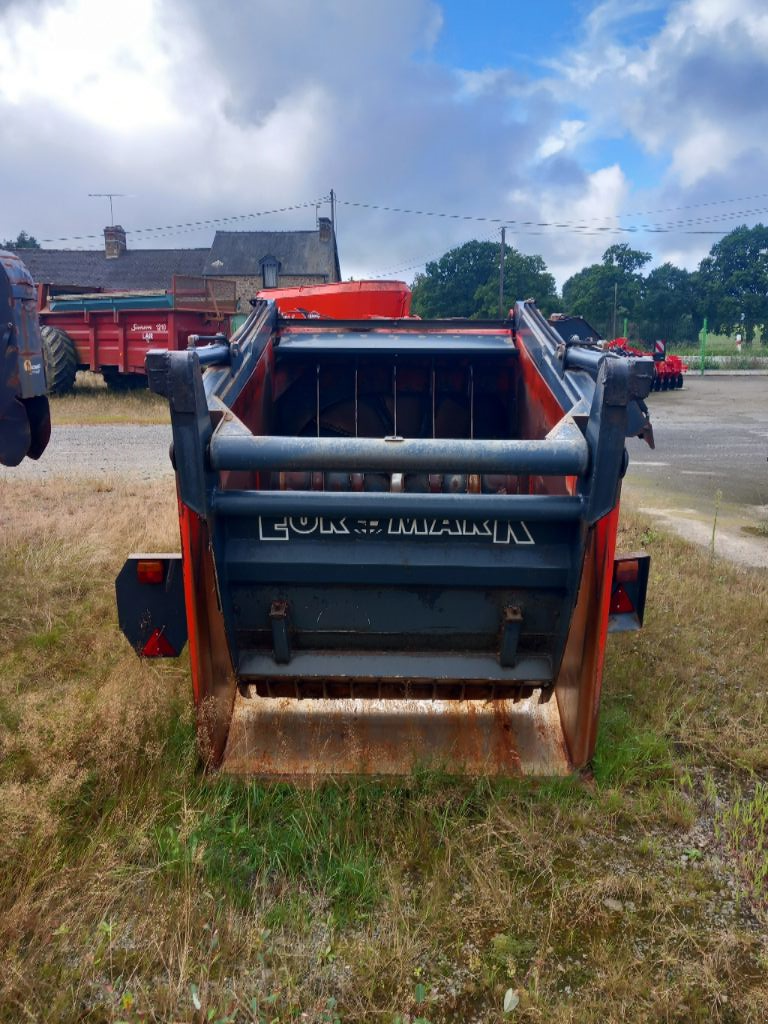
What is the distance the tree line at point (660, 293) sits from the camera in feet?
140

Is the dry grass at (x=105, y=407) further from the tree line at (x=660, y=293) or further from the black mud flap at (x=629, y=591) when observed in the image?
the tree line at (x=660, y=293)

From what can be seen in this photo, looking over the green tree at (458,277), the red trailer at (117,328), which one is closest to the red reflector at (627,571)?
the red trailer at (117,328)

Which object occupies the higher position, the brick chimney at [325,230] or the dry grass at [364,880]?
the brick chimney at [325,230]

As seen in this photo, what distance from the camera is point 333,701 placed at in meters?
2.99

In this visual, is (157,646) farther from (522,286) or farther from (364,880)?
(522,286)

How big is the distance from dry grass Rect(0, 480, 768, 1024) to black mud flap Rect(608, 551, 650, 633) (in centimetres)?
51

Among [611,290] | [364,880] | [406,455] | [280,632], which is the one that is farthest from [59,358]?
[611,290]

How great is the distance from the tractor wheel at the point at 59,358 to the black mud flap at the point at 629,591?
13.5 m

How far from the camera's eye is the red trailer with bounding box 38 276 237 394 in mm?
14180

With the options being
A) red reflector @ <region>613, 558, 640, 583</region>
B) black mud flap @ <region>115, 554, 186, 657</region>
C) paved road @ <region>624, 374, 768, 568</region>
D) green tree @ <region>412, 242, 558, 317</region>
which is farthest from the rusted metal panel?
green tree @ <region>412, 242, 558, 317</region>

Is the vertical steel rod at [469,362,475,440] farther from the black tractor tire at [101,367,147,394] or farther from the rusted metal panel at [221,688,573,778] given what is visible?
the black tractor tire at [101,367,147,394]

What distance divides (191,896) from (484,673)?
114 centimetres

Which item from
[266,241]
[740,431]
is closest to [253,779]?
[740,431]

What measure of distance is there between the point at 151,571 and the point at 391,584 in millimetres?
869
